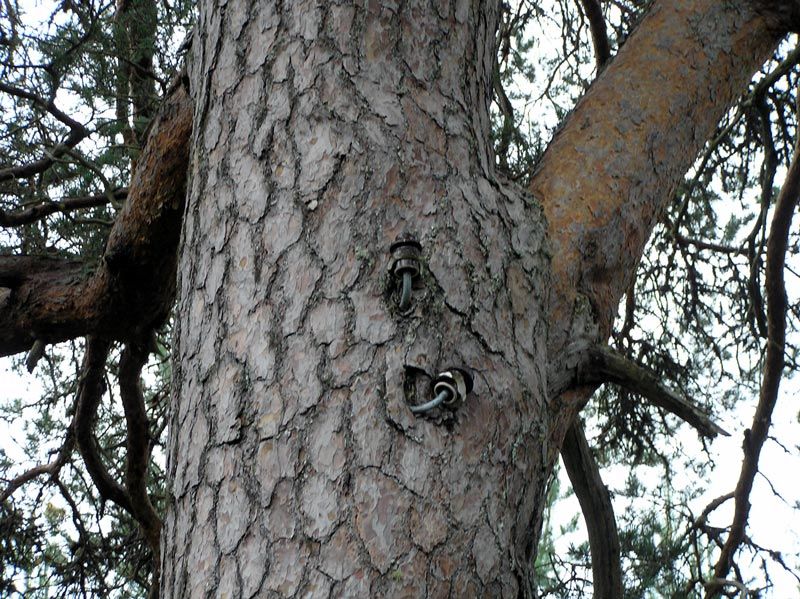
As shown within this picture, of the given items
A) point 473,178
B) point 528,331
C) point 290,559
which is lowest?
point 290,559

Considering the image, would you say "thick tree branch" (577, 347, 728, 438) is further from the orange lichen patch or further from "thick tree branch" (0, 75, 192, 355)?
"thick tree branch" (0, 75, 192, 355)

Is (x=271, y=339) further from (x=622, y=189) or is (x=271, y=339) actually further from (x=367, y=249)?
(x=622, y=189)

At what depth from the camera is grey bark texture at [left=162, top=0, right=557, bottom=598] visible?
45.4 inches

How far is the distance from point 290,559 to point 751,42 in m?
1.57

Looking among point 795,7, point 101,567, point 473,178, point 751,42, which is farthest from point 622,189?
point 101,567

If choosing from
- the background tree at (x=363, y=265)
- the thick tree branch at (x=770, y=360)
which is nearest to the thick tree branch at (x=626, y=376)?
the background tree at (x=363, y=265)

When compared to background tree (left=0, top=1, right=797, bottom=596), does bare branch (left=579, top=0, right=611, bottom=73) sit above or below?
above

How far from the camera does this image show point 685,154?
6.17 ft

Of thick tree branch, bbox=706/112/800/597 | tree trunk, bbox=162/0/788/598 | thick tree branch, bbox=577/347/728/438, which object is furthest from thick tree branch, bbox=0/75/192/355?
thick tree branch, bbox=706/112/800/597

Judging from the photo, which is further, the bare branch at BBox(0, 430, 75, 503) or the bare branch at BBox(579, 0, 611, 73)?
the bare branch at BBox(0, 430, 75, 503)

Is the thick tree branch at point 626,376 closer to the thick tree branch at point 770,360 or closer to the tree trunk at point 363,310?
the tree trunk at point 363,310

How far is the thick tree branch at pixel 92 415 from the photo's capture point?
291 cm

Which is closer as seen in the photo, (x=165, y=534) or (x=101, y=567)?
(x=165, y=534)

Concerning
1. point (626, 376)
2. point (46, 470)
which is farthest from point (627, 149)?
point (46, 470)
